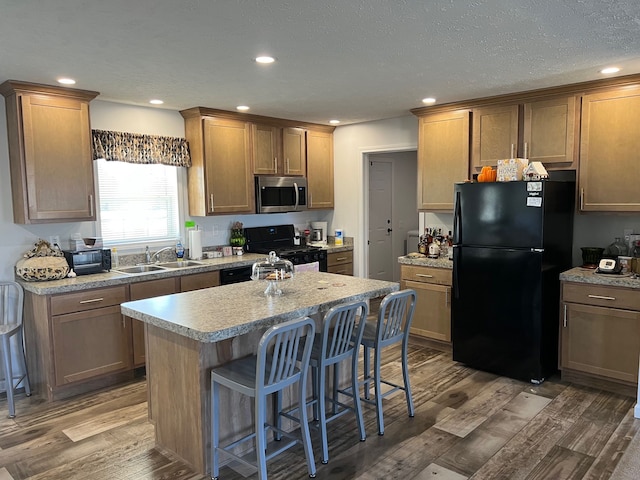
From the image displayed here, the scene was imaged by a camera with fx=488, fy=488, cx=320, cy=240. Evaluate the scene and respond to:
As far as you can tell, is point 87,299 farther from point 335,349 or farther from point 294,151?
point 294,151

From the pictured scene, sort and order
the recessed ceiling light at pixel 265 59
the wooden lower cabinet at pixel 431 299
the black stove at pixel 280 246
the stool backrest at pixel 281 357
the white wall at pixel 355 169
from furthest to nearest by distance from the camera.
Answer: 1. the white wall at pixel 355 169
2. the black stove at pixel 280 246
3. the wooden lower cabinet at pixel 431 299
4. the recessed ceiling light at pixel 265 59
5. the stool backrest at pixel 281 357

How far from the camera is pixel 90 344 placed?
3824 mm

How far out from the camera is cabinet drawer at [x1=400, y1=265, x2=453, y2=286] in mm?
4531

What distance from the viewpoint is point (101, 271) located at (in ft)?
13.6

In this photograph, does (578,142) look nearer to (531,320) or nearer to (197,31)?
(531,320)

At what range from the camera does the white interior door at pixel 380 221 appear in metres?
6.58

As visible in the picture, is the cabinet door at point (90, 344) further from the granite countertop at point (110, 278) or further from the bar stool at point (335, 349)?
the bar stool at point (335, 349)

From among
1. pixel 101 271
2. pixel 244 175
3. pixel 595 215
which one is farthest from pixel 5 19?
pixel 595 215

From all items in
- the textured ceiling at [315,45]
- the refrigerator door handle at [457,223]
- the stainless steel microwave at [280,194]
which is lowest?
the refrigerator door handle at [457,223]

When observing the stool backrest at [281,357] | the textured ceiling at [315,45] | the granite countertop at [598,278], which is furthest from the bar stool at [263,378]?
the granite countertop at [598,278]

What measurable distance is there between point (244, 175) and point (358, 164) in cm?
155

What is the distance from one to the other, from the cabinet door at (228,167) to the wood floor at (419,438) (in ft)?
6.48

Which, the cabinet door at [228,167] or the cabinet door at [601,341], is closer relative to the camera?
the cabinet door at [601,341]

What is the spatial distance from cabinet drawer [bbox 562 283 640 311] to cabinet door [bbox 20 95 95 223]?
389cm
